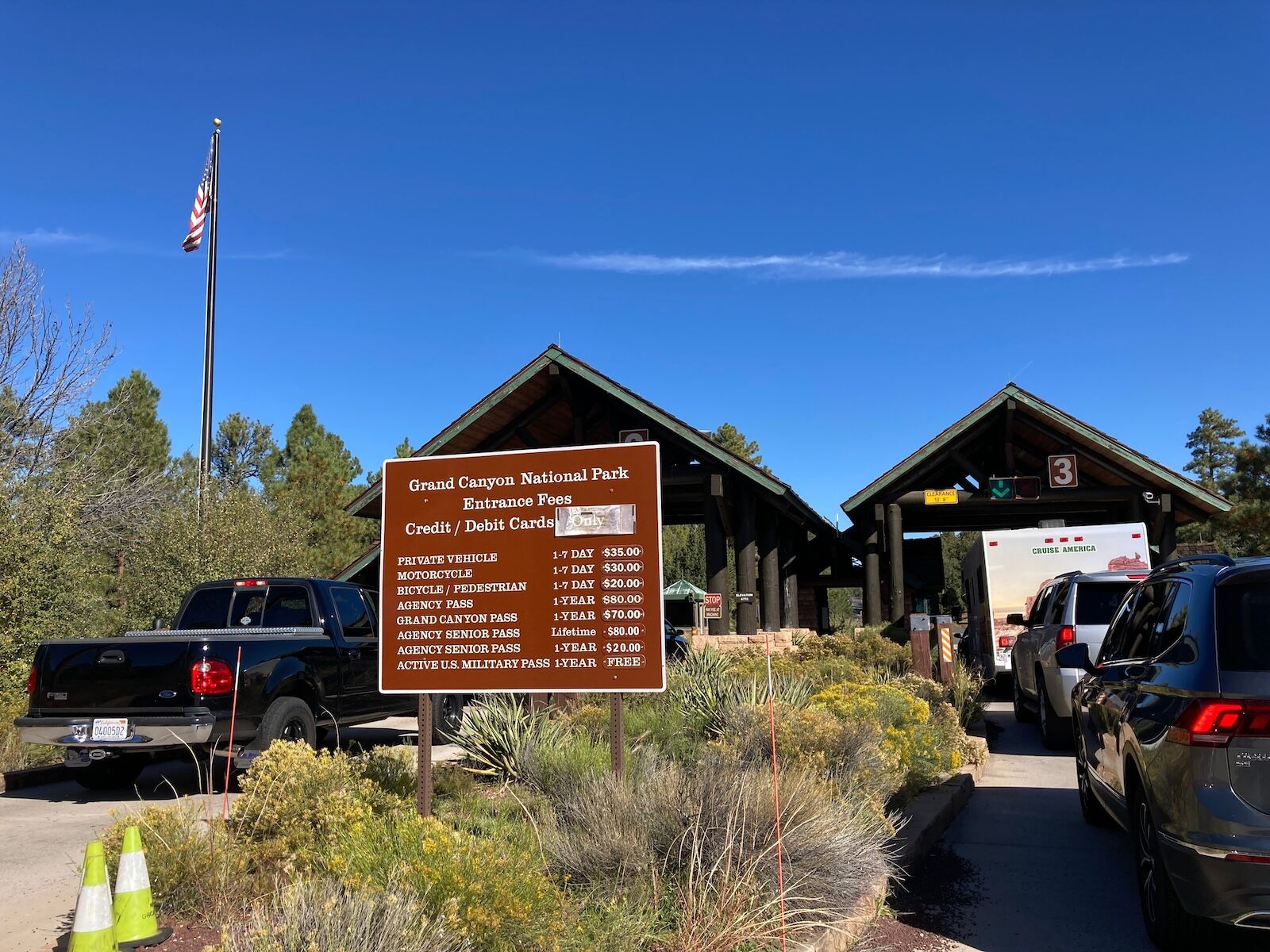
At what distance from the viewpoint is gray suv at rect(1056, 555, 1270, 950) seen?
12.7ft

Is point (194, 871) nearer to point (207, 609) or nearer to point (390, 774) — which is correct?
point (390, 774)

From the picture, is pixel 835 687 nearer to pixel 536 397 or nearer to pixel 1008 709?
pixel 1008 709

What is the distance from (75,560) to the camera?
12641 millimetres

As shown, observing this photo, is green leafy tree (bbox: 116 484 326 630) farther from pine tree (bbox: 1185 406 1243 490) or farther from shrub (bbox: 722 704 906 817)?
pine tree (bbox: 1185 406 1243 490)

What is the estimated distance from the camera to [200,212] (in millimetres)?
23578

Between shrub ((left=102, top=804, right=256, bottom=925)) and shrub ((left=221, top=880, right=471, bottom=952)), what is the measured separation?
3.27 ft

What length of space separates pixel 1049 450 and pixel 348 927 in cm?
2235

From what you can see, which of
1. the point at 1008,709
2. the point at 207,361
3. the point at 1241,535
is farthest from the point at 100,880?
the point at 1241,535

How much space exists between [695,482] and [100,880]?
55.1 ft

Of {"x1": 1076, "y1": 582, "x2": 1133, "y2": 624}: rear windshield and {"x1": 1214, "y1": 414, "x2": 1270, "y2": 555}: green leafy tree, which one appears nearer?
{"x1": 1076, "y1": 582, "x2": 1133, "y2": 624}: rear windshield

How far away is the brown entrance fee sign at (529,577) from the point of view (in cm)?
558

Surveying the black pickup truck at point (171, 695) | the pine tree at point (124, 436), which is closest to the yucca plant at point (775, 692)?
the black pickup truck at point (171, 695)

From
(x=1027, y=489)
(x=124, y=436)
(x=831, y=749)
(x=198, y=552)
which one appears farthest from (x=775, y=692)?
(x=124, y=436)

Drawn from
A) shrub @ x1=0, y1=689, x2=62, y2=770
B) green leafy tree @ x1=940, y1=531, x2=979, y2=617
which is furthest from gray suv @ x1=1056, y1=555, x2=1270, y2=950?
green leafy tree @ x1=940, y1=531, x2=979, y2=617
